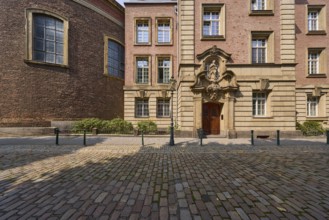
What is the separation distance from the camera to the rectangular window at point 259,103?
14.3 metres

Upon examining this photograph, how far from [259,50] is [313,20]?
1019 cm

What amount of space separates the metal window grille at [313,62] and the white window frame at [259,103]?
9.26m

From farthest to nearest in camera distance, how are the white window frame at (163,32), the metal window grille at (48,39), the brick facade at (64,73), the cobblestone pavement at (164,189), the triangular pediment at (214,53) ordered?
the white window frame at (163,32) < the metal window grille at (48,39) < the brick facade at (64,73) < the triangular pediment at (214,53) < the cobblestone pavement at (164,189)

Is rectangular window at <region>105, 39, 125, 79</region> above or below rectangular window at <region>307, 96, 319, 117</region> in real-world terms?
above

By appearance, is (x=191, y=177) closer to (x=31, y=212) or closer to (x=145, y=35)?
Answer: (x=31, y=212)

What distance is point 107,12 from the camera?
20.4 meters

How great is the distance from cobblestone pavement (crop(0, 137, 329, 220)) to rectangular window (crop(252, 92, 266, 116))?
7.80m

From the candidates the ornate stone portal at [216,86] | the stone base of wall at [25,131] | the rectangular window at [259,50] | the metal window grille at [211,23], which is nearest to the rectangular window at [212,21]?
the metal window grille at [211,23]

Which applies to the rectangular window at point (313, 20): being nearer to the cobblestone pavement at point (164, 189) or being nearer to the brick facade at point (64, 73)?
the cobblestone pavement at point (164, 189)

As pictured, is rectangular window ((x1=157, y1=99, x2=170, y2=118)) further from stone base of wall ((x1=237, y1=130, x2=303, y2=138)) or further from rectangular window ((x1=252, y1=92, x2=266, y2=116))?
rectangular window ((x1=252, y1=92, x2=266, y2=116))

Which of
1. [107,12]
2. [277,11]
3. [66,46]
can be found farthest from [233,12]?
[66,46]

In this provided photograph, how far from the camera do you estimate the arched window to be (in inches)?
620

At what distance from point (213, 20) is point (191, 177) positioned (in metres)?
13.9

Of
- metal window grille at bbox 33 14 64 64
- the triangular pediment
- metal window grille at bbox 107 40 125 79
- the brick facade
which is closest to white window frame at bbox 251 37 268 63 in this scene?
the triangular pediment
